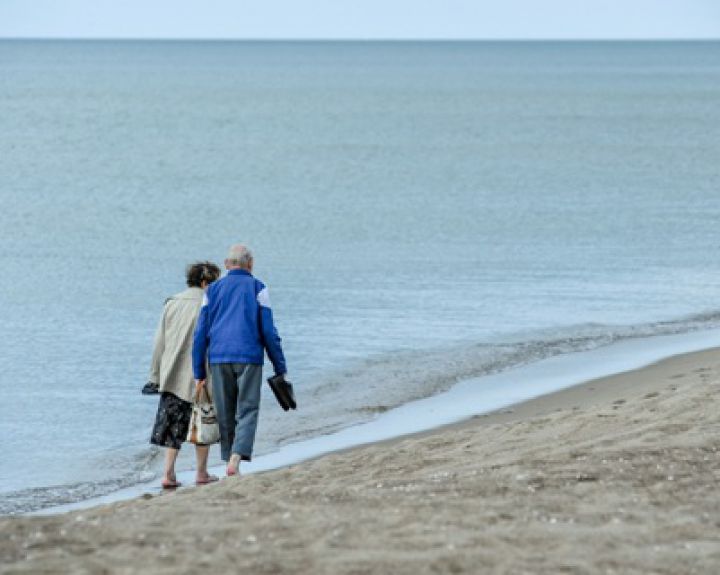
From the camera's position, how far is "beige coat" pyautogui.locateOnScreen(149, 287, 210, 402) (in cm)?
1038

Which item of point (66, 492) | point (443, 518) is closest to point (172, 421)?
point (66, 492)

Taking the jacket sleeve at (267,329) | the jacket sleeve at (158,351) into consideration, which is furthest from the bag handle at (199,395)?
the jacket sleeve at (267,329)

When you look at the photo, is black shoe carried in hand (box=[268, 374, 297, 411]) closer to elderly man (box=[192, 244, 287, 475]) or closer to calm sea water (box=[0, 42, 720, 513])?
elderly man (box=[192, 244, 287, 475])

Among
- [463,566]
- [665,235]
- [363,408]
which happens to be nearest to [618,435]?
[463,566]

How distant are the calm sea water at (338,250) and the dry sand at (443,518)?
127 inches

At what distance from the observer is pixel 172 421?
1061 cm

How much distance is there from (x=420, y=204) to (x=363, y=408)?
22.9 metres

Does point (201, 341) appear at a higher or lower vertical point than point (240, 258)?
lower

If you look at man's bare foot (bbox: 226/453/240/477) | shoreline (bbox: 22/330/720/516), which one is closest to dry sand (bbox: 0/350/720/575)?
man's bare foot (bbox: 226/453/240/477)

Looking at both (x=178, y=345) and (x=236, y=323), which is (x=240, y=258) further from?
(x=178, y=345)

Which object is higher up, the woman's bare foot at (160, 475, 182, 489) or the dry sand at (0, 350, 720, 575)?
the dry sand at (0, 350, 720, 575)

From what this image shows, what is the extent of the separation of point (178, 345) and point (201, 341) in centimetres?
38

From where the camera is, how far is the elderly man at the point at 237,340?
9.99m

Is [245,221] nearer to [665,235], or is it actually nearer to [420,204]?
[420,204]
